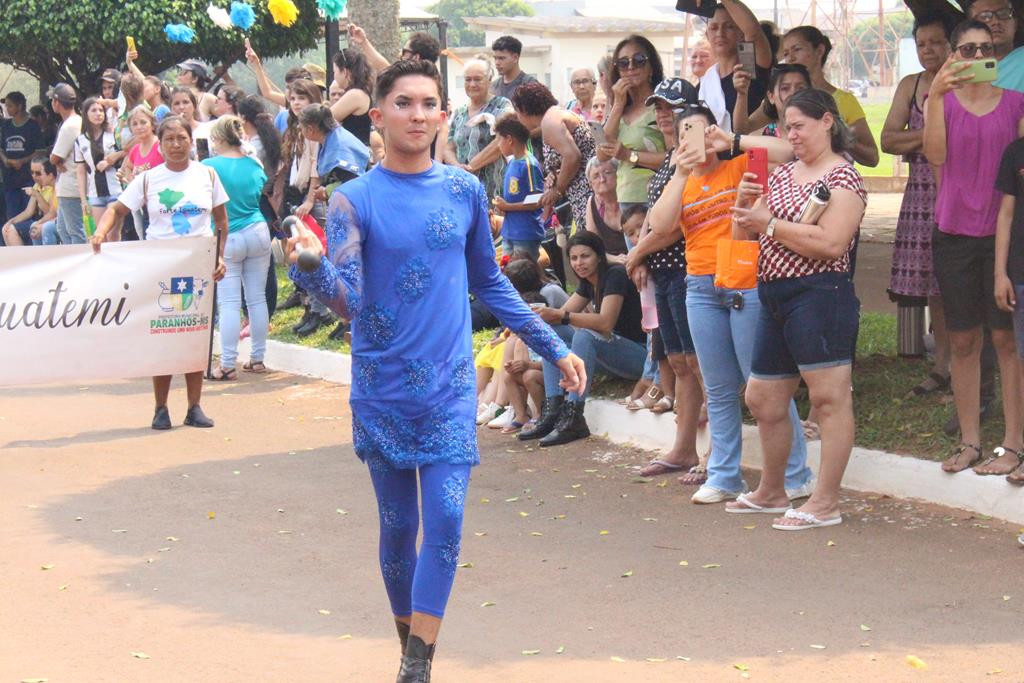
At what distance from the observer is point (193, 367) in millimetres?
11016

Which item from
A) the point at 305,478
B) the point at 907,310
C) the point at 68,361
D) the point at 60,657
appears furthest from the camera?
the point at 68,361

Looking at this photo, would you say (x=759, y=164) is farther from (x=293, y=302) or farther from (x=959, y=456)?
(x=293, y=302)

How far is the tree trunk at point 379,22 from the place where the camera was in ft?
54.2

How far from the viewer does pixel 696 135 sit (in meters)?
7.90

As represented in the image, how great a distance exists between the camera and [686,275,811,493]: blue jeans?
802 cm

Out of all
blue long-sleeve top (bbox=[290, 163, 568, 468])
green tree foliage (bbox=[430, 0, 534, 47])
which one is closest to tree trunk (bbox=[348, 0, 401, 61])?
blue long-sleeve top (bbox=[290, 163, 568, 468])

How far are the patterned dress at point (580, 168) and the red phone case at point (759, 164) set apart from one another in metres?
3.46

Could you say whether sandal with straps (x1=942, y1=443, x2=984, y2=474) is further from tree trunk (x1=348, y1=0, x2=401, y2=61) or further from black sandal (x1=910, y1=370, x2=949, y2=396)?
tree trunk (x1=348, y1=0, x2=401, y2=61)

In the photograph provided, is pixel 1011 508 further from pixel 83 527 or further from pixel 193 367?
pixel 193 367

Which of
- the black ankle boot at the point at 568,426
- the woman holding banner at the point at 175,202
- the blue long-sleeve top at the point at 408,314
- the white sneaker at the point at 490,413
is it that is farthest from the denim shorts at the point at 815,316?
the woman holding banner at the point at 175,202

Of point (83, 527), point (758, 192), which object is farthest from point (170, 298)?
point (758, 192)

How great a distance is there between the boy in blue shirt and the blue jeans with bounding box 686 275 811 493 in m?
3.33

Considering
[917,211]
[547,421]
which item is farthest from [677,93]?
[547,421]

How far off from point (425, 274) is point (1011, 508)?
12.0 ft
